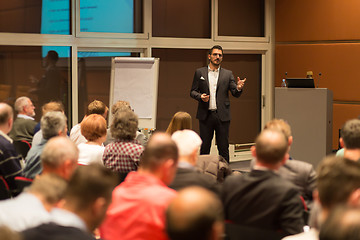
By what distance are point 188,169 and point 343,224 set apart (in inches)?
61.6

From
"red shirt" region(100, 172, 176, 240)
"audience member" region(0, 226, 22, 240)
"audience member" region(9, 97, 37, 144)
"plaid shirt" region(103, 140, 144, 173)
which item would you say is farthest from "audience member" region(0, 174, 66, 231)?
"audience member" region(9, 97, 37, 144)

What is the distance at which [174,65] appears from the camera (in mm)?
7949

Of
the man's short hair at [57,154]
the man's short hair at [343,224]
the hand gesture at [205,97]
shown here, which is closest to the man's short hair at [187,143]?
the man's short hair at [57,154]

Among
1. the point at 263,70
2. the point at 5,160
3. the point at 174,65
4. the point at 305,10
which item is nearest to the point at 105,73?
the point at 174,65

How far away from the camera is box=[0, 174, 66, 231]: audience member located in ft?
6.60

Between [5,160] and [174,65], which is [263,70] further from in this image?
[5,160]

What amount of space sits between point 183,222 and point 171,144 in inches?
35.5

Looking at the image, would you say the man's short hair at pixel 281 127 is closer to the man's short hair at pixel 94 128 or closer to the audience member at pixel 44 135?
the man's short hair at pixel 94 128

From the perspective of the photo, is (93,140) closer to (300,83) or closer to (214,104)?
(214,104)

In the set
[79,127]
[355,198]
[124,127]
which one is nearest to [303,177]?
[355,198]

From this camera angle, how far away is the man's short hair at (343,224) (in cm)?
130

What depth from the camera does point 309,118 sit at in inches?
249

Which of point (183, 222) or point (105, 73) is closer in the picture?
point (183, 222)

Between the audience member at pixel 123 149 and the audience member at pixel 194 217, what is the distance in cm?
223
